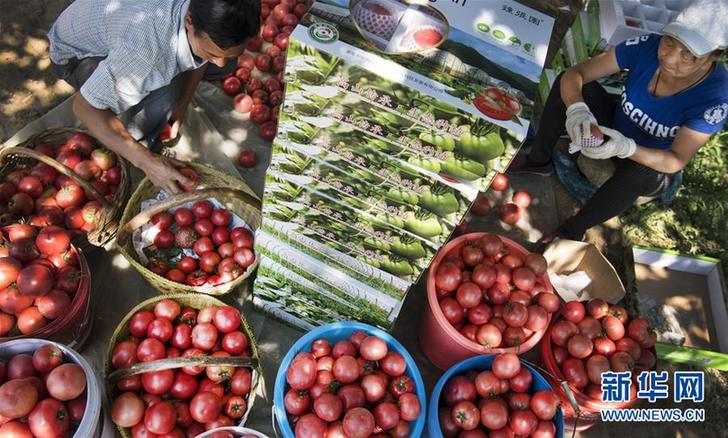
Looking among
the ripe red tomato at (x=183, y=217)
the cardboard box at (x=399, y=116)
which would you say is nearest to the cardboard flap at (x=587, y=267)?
the cardboard box at (x=399, y=116)

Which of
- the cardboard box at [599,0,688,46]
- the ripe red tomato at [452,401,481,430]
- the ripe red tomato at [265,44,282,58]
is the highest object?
the cardboard box at [599,0,688,46]

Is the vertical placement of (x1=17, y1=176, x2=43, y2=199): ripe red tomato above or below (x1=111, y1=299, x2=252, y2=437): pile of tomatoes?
above

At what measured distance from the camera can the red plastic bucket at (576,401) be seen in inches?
108

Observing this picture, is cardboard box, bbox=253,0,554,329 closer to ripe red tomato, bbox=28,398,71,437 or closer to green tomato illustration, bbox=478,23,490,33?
green tomato illustration, bbox=478,23,490,33

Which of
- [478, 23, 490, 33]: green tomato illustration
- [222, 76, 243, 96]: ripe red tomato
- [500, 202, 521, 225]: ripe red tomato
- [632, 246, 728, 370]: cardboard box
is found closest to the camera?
[478, 23, 490, 33]: green tomato illustration

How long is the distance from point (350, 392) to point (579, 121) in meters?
2.02

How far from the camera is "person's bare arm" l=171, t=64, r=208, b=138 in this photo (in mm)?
3387

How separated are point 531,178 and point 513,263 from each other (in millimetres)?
1399

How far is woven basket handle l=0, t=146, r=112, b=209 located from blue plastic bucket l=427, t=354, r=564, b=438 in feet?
6.76

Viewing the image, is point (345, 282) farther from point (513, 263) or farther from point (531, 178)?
point (531, 178)

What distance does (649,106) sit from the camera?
3160 millimetres

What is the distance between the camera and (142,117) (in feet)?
10.5

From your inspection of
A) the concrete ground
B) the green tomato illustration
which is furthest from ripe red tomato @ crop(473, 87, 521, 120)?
the concrete ground

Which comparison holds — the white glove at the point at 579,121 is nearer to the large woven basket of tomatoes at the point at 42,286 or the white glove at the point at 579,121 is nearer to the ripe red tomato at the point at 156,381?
the ripe red tomato at the point at 156,381
